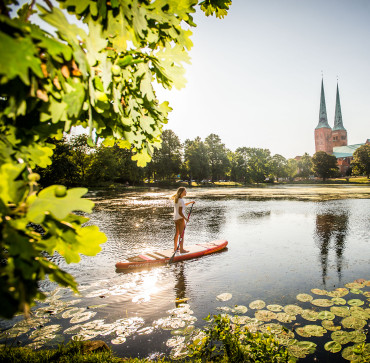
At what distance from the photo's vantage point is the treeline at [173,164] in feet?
173

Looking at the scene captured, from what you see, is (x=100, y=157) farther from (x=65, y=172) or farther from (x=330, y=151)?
(x=330, y=151)

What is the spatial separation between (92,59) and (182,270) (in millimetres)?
7719

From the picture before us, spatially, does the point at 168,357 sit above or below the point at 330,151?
below

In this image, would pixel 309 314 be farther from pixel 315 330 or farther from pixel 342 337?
pixel 342 337

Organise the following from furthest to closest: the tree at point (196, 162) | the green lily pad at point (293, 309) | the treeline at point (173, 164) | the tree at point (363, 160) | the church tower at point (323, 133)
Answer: the church tower at point (323, 133), the tree at point (363, 160), the tree at point (196, 162), the treeline at point (173, 164), the green lily pad at point (293, 309)

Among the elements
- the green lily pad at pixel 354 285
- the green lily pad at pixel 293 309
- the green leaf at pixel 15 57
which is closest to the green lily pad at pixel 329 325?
the green lily pad at pixel 293 309

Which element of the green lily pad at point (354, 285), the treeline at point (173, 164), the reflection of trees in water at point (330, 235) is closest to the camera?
the green lily pad at point (354, 285)

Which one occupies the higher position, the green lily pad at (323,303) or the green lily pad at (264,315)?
the green lily pad at (264,315)

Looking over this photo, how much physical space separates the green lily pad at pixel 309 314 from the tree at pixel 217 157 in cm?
9111

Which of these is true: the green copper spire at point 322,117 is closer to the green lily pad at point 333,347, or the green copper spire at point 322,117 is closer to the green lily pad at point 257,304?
the green lily pad at point 257,304

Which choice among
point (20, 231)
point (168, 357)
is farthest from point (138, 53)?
point (168, 357)

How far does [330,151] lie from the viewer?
146000 mm

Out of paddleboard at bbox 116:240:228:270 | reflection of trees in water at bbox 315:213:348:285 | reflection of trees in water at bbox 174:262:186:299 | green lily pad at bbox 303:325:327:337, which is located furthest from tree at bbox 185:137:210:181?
green lily pad at bbox 303:325:327:337

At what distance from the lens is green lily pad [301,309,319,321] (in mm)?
5160
